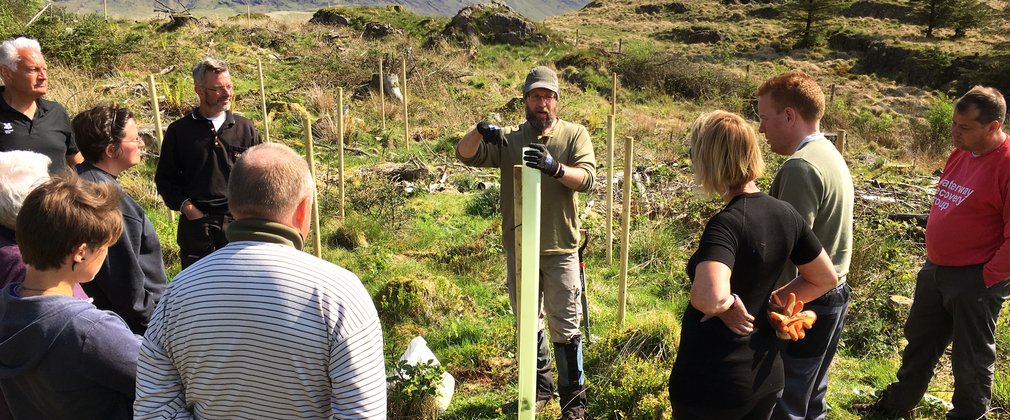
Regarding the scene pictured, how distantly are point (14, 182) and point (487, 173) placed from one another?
7108 millimetres

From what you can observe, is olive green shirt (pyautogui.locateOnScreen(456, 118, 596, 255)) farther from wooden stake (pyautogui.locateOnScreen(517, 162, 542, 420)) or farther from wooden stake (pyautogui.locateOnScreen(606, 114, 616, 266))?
wooden stake (pyautogui.locateOnScreen(606, 114, 616, 266))

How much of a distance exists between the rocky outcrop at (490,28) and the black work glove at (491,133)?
21.8 m

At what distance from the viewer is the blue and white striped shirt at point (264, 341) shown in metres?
1.46

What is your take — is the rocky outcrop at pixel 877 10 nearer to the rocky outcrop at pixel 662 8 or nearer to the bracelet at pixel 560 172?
the rocky outcrop at pixel 662 8

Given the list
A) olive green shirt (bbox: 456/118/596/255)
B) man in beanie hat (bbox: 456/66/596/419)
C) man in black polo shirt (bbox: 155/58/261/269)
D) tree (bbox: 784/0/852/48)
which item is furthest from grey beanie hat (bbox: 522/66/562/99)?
tree (bbox: 784/0/852/48)

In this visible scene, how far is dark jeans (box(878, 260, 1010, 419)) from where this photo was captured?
3.00 metres

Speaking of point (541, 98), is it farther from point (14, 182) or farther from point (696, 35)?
point (696, 35)

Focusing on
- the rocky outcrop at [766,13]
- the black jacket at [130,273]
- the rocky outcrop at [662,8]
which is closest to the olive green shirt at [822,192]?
the black jacket at [130,273]

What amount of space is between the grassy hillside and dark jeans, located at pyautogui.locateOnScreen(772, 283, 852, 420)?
785 mm

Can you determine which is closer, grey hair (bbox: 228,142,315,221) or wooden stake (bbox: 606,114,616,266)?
grey hair (bbox: 228,142,315,221)

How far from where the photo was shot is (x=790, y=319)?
Result: 2.13 meters

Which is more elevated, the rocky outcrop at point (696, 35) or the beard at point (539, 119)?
the rocky outcrop at point (696, 35)

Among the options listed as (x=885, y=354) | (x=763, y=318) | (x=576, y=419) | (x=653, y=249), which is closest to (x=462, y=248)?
(x=653, y=249)

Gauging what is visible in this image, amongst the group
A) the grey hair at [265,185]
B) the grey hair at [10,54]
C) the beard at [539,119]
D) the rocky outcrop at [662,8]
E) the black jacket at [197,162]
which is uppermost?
the rocky outcrop at [662,8]
